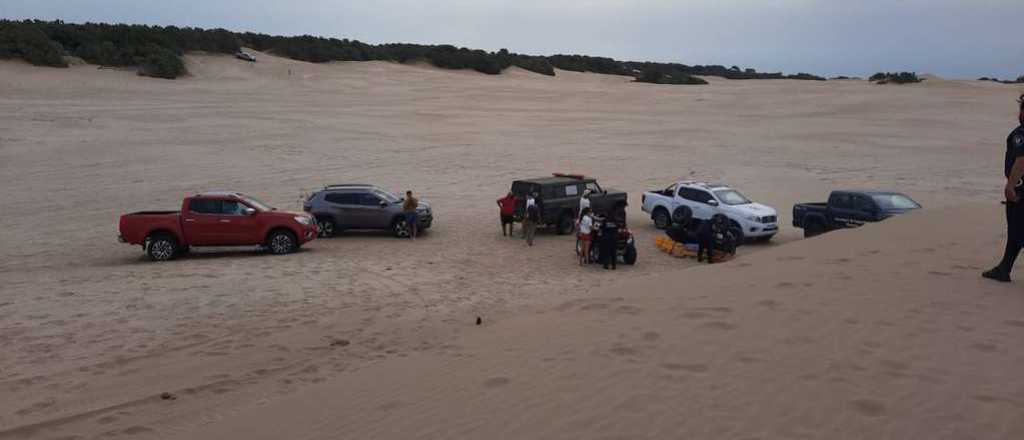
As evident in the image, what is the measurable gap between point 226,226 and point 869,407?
52.9ft

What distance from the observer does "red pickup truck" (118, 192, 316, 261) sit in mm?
18188

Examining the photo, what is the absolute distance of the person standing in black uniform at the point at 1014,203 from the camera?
26.1 ft

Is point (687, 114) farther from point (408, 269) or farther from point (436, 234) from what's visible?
point (408, 269)

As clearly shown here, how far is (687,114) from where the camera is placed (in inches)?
2013

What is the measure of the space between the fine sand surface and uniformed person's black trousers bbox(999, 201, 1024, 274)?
1.07 feet

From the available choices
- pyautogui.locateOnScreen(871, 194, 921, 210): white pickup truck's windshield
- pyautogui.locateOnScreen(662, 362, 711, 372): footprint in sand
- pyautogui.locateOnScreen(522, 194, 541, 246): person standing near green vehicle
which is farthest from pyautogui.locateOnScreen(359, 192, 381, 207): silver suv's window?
pyautogui.locateOnScreen(662, 362, 711, 372): footprint in sand

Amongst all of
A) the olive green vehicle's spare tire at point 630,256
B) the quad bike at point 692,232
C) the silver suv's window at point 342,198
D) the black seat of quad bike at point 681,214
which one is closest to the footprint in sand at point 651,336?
the olive green vehicle's spare tire at point 630,256

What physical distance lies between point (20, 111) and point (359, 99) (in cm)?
2058

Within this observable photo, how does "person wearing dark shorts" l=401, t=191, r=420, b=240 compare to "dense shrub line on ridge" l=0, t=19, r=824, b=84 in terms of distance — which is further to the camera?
"dense shrub line on ridge" l=0, t=19, r=824, b=84

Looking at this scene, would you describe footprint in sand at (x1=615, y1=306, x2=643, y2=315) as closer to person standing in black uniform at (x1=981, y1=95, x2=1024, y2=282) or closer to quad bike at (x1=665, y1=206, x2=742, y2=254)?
person standing in black uniform at (x1=981, y1=95, x2=1024, y2=282)

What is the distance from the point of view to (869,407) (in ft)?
16.7

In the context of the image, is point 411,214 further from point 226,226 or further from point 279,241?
point 226,226

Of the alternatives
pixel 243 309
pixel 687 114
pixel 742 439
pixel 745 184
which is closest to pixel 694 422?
pixel 742 439

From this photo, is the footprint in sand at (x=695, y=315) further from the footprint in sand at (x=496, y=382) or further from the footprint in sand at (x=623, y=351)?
the footprint in sand at (x=496, y=382)
